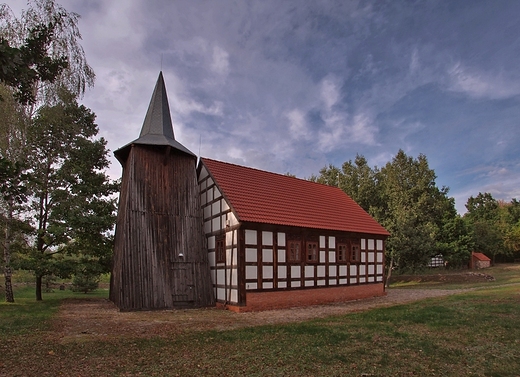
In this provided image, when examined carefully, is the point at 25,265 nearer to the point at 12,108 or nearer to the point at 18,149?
the point at 18,149

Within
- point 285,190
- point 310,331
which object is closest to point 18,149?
point 285,190

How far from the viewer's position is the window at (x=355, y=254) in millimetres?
19844

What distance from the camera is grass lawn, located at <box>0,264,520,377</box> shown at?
6.46 m

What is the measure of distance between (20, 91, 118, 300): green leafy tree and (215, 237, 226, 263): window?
243 inches

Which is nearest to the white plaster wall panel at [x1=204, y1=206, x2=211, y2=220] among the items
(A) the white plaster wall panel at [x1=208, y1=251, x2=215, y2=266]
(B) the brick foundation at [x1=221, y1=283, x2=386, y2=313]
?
(A) the white plaster wall panel at [x1=208, y1=251, x2=215, y2=266]

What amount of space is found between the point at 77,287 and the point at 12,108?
14.8 metres

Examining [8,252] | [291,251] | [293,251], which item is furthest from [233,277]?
[8,252]

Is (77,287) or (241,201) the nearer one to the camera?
(241,201)

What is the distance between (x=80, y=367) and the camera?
21.5ft

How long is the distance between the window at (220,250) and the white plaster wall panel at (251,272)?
1.41 meters

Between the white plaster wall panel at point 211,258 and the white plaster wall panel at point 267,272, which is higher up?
the white plaster wall panel at point 211,258

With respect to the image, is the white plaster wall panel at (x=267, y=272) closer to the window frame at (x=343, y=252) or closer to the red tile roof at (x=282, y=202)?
the red tile roof at (x=282, y=202)

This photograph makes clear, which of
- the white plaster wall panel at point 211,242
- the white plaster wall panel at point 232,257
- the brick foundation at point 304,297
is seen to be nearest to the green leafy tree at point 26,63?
the white plaster wall panel at point 232,257

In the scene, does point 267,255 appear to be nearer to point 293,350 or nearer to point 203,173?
point 203,173
